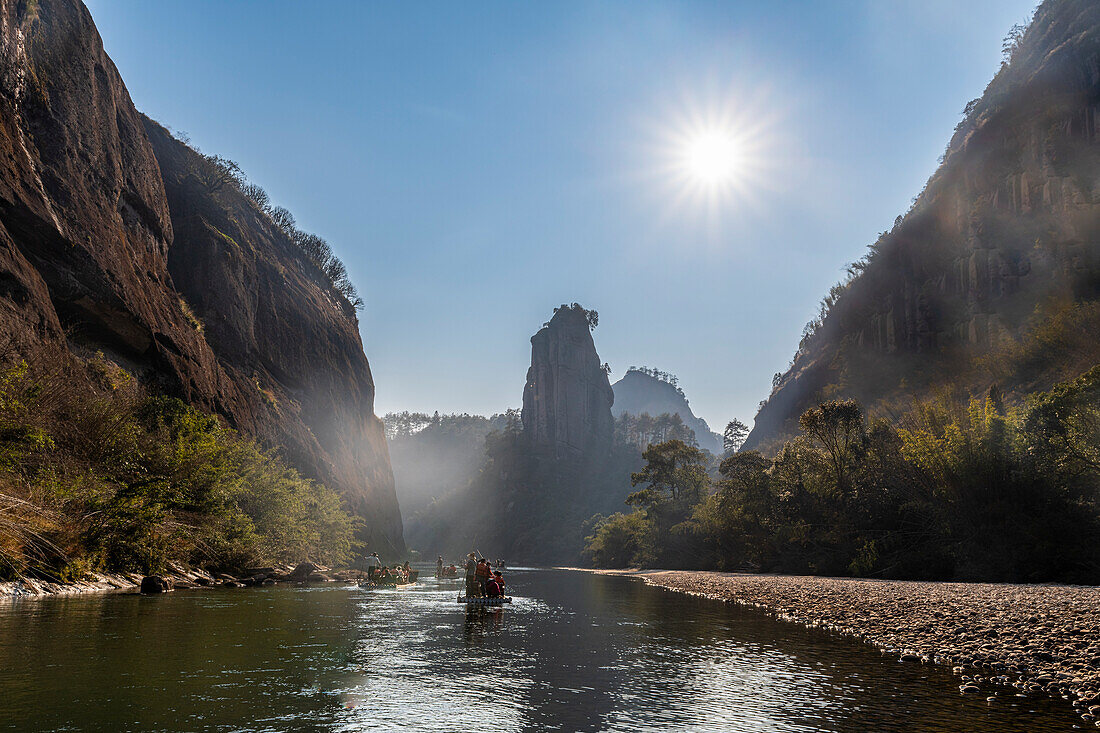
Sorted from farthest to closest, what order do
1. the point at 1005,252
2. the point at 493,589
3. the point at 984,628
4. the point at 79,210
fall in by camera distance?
1. the point at 1005,252
2. the point at 79,210
3. the point at 493,589
4. the point at 984,628

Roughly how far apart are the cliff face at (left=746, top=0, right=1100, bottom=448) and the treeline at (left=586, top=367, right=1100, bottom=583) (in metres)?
21.1

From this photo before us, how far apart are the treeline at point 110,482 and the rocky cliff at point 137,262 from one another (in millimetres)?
4065

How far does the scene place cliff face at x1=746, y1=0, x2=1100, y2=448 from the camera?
5631 centimetres

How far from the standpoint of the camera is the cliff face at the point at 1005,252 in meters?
56.3

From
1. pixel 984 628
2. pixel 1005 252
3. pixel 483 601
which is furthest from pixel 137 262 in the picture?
pixel 1005 252

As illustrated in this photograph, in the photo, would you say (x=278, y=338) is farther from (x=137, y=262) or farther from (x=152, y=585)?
(x=152, y=585)

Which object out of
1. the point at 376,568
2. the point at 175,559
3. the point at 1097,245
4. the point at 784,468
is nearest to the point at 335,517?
the point at 376,568

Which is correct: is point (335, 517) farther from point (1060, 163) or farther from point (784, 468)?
point (1060, 163)

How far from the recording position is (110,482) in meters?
26.0

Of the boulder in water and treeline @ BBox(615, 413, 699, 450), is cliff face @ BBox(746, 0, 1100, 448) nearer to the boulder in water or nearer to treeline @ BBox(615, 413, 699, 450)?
the boulder in water

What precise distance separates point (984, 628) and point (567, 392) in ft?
539

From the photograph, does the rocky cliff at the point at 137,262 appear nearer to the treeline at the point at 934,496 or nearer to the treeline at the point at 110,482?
the treeline at the point at 110,482

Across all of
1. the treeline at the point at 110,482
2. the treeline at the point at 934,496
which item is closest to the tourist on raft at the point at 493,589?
Answer: the treeline at the point at 110,482

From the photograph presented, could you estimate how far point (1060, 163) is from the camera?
61469mm
